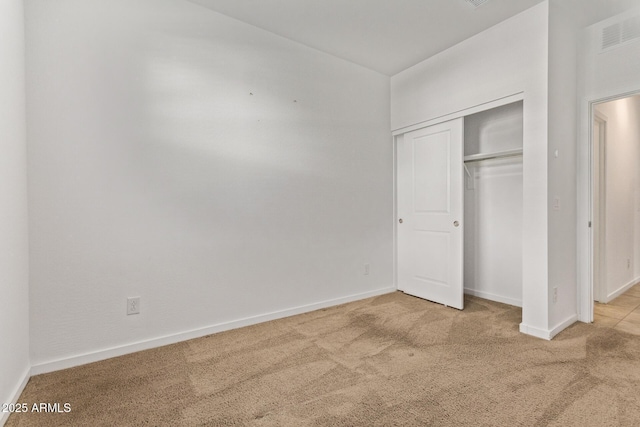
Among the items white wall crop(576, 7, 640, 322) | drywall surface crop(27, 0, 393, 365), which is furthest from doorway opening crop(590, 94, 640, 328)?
drywall surface crop(27, 0, 393, 365)

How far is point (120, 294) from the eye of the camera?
2209 mm

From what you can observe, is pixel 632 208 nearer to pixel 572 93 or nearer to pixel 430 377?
pixel 572 93

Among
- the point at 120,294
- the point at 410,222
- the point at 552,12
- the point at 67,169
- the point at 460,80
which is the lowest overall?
the point at 120,294

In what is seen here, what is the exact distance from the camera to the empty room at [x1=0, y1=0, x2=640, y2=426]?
1746 mm

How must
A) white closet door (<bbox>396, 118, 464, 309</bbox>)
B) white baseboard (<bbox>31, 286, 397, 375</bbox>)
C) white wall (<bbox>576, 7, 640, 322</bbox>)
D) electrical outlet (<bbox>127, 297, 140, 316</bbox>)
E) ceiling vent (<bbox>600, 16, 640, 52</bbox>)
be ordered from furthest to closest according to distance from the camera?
white closet door (<bbox>396, 118, 464, 309</bbox>) → white wall (<bbox>576, 7, 640, 322</bbox>) → ceiling vent (<bbox>600, 16, 640, 52</bbox>) → electrical outlet (<bbox>127, 297, 140, 316</bbox>) → white baseboard (<bbox>31, 286, 397, 375</bbox>)

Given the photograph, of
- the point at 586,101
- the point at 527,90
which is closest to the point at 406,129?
the point at 527,90

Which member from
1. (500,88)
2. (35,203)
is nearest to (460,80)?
(500,88)

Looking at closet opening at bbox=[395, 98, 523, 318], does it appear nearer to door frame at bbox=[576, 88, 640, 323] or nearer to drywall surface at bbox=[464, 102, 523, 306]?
drywall surface at bbox=[464, 102, 523, 306]

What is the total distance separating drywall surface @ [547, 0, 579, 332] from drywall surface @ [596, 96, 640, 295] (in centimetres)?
83

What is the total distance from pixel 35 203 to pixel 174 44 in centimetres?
146

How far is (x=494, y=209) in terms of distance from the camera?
3453mm

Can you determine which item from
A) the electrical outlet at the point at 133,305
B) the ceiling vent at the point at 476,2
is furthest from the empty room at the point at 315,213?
the ceiling vent at the point at 476,2

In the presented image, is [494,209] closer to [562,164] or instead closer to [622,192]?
[562,164]

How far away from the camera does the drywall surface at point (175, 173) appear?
2.02 metres
